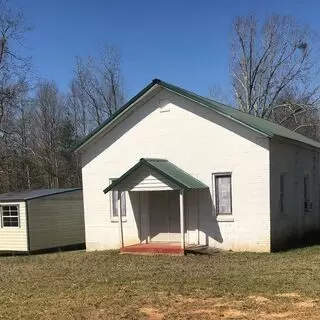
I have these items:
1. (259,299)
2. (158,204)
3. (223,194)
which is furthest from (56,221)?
(259,299)

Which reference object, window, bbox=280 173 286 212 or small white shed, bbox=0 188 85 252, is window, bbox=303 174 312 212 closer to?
window, bbox=280 173 286 212

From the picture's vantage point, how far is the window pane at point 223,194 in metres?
17.5

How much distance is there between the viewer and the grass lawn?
8.64m

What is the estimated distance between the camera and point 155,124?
61.6ft

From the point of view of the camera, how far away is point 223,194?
17.6 metres

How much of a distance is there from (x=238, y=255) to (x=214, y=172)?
2.90m

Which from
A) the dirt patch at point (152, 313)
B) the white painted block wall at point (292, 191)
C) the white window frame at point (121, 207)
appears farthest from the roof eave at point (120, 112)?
the dirt patch at point (152, 313)

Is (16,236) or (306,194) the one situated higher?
(306,194)

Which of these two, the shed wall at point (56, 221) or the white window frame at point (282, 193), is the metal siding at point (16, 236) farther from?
the white window frame at point (282, 193)

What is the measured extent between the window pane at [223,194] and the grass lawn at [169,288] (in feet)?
6.54

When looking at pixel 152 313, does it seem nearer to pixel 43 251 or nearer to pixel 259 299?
pixel 259 299

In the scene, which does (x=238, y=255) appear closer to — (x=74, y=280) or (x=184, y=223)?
(x=184, y=223)

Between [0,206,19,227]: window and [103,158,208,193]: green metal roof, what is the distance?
746cm

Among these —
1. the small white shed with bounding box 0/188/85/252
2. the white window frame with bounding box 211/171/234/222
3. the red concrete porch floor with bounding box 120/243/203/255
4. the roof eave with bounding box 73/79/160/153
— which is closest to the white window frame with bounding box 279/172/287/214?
the white window frame with bounding box 211/171/234/222
